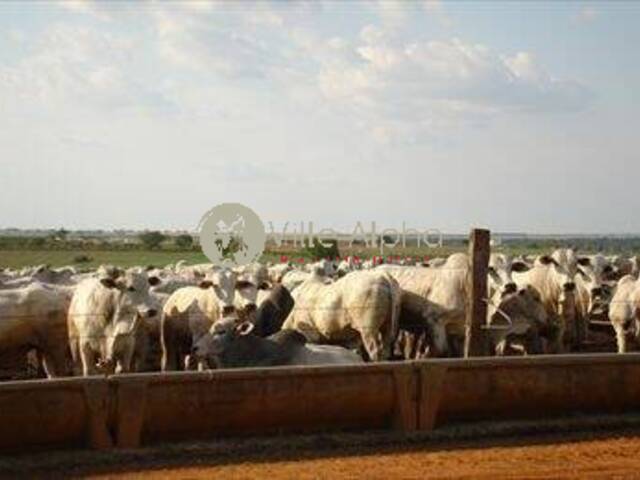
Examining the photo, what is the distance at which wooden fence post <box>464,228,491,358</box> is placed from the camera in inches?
404

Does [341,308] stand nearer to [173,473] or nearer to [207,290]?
[207,290]

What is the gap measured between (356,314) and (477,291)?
3700 millimetres

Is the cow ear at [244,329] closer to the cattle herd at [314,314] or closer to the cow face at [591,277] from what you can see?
the cattle herd at [314,314]

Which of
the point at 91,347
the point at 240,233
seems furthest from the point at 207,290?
the point at 240,233

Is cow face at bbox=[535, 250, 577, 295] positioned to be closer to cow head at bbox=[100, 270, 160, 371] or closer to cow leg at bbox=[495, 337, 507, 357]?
cow leg at bbox=[495, 337, 507, 357]

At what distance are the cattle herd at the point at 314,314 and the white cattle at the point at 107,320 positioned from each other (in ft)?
0.05

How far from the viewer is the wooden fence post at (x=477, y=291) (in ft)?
33.7

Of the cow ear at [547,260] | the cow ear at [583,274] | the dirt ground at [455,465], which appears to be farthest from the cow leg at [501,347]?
the dirt ground at [455,465]

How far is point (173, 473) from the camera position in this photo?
7457 millimetres

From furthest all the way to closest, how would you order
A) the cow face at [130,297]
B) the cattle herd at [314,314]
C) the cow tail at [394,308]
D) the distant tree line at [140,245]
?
the distant tree line at [140,245] → the cow tail at [394,308] → the cow face at [130,297] → the cattle herd at [314,314]

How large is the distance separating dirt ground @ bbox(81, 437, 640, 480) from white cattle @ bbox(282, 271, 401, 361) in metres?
5.21

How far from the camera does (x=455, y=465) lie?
7.77 m

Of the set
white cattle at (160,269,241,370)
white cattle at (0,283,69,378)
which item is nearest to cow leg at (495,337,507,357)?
white cattle at (160,269,241,370)

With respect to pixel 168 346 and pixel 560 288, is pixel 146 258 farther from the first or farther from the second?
pixel 560 288
